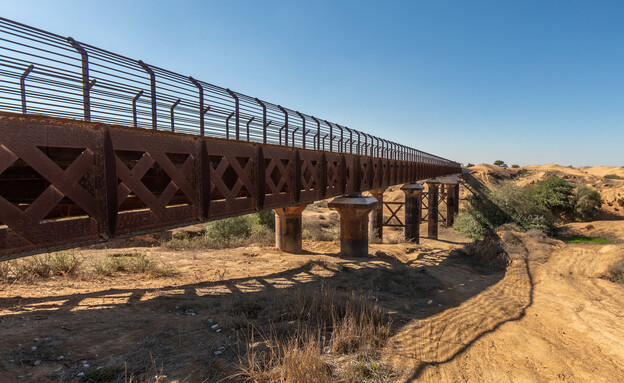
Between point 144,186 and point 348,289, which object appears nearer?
point 144,186

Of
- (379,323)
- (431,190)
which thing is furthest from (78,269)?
(431,190)

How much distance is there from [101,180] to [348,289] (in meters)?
7.89

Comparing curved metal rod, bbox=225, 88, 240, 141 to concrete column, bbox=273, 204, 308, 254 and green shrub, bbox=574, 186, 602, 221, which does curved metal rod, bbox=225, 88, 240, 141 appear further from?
green shrub, bbox=574, 186, 602, 221

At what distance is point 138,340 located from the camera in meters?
5.90

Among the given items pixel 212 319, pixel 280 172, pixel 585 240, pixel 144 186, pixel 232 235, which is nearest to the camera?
pixel 144 186

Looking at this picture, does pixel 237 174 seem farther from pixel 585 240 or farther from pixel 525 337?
pixel 585 240

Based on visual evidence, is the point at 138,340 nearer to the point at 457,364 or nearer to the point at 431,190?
the point at 457,364

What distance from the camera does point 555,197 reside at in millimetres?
35438

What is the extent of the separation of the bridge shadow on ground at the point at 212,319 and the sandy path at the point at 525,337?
6 cm

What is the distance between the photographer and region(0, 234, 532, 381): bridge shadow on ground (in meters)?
5.29

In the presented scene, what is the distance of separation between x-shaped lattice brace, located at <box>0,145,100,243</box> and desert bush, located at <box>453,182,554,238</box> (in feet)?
104

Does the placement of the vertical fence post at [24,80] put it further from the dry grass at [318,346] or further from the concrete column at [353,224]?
the concrete column at [353,224]

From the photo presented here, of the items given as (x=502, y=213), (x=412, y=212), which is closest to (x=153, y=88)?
(x=412, y=212)

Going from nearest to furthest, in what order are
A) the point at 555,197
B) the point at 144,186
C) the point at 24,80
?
the point at 24,80, the point at 144,186, the point at 555,197
